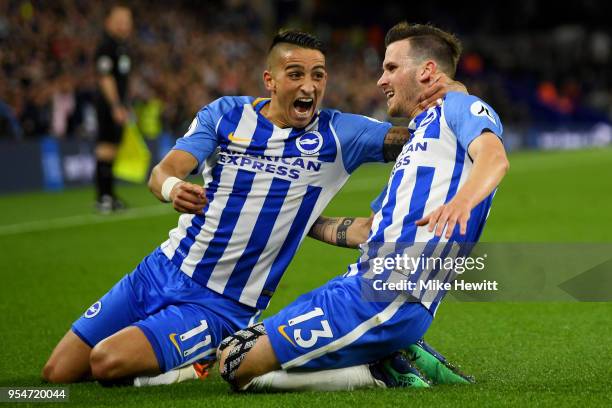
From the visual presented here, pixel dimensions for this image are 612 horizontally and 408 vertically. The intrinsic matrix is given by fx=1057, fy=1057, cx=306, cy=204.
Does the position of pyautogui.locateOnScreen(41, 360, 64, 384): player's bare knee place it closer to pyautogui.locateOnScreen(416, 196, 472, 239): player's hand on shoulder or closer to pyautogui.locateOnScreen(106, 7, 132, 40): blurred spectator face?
pyautogui.locateOnScreen(416, 196, 472, 239): player's hand on shoulder

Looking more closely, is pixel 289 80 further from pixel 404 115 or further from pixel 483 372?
pixel 483 372

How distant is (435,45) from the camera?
4.60 meters

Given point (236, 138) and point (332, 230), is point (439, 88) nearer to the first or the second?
point (332, 230)

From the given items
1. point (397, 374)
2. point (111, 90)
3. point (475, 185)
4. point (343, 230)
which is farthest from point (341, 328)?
point (111, 90)

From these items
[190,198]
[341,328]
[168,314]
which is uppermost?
[190,198]

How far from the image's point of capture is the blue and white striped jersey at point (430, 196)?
4.21 metres

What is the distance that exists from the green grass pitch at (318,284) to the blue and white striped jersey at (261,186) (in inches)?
21.4

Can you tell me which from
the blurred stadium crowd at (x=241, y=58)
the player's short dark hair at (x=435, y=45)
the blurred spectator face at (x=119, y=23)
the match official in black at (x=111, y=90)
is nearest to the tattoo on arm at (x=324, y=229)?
the player's short dark hair at (x=435, y=45)

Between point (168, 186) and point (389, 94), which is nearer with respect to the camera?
point (168, 186)

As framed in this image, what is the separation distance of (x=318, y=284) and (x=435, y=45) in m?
3.61

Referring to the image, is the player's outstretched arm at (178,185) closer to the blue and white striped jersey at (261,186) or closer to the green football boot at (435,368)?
the blue and white striped jersey at (261,186)

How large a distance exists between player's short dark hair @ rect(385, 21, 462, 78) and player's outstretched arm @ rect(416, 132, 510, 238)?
0.68 metres

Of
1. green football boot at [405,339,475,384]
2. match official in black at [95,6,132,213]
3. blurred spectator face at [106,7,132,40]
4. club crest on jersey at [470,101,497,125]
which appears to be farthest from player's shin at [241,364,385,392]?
blurred spectator face at [106,7,132,40]

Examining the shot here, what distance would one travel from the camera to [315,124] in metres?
4.96
